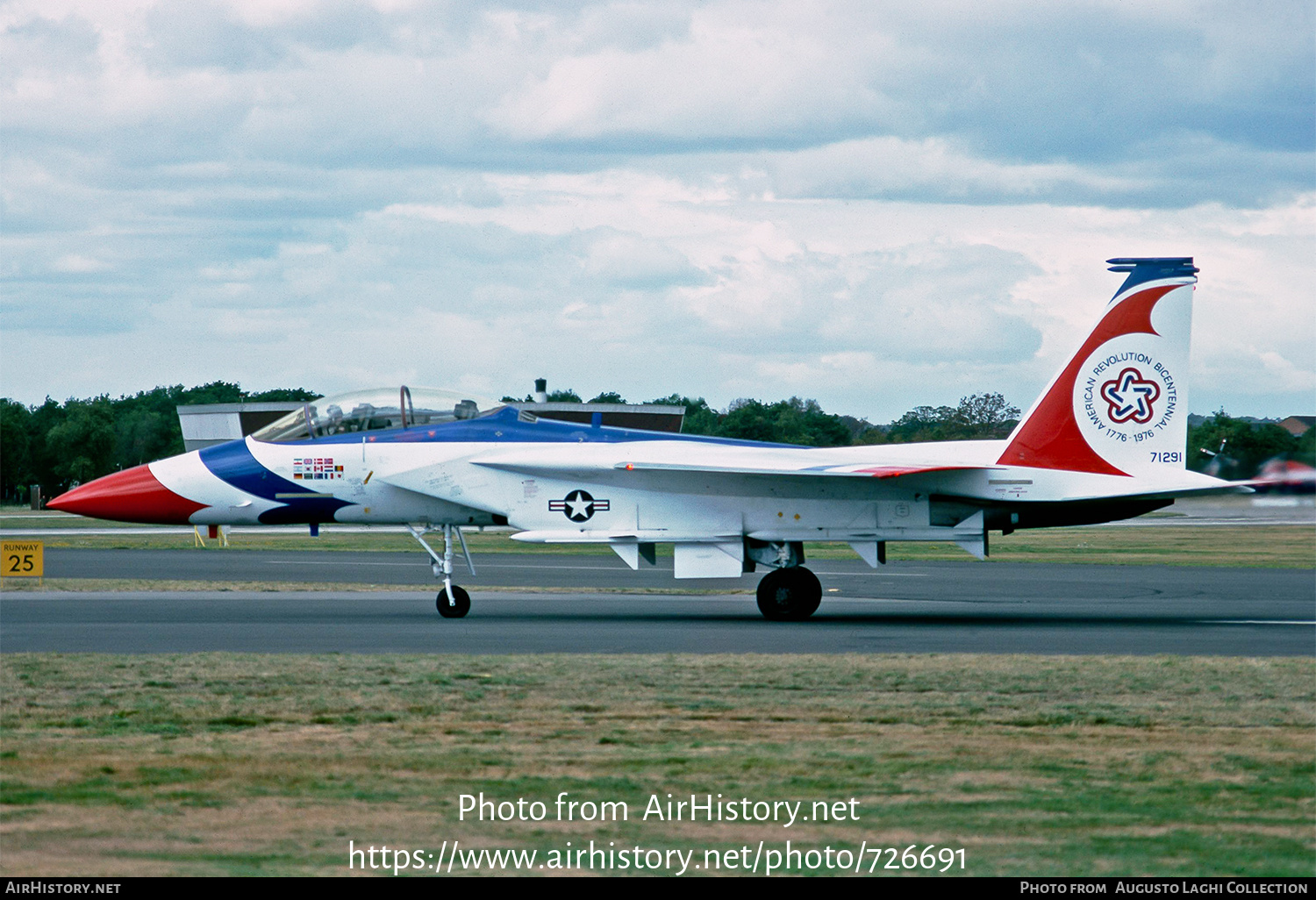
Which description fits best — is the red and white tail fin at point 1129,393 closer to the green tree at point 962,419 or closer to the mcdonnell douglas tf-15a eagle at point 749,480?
the mcdonnell douglas tf-15a eagle at point 749,480

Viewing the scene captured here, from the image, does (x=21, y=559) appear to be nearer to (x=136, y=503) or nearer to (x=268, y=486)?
(x=136, y=503)

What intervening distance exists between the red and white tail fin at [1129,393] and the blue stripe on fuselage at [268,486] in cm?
920

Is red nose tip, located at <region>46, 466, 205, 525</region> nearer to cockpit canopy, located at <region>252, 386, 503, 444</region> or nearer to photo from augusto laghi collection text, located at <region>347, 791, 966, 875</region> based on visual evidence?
cockpit canopy, located at <region>252, 386, 503, 444</region>

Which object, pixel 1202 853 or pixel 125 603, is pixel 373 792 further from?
pixel 125 603

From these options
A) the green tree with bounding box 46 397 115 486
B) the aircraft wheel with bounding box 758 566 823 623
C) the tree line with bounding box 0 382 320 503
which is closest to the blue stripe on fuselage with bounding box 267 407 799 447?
the aircraft wheel with bounding box 758 566 823 623

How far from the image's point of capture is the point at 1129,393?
17.5 metres

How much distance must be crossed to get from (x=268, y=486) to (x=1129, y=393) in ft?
37.8

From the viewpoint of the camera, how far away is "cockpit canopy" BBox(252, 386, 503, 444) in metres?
18.4

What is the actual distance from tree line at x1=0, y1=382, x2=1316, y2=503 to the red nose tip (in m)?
4.69

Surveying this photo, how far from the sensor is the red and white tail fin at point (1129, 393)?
1741 centimetres

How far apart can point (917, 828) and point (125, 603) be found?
50.5ft

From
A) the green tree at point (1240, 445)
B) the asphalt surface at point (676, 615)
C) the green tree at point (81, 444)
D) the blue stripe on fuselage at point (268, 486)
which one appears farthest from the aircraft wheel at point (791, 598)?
the green tree at point (81, 444)

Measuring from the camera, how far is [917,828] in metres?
6.18

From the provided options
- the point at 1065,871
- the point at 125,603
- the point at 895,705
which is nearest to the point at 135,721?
the point at 895,705
